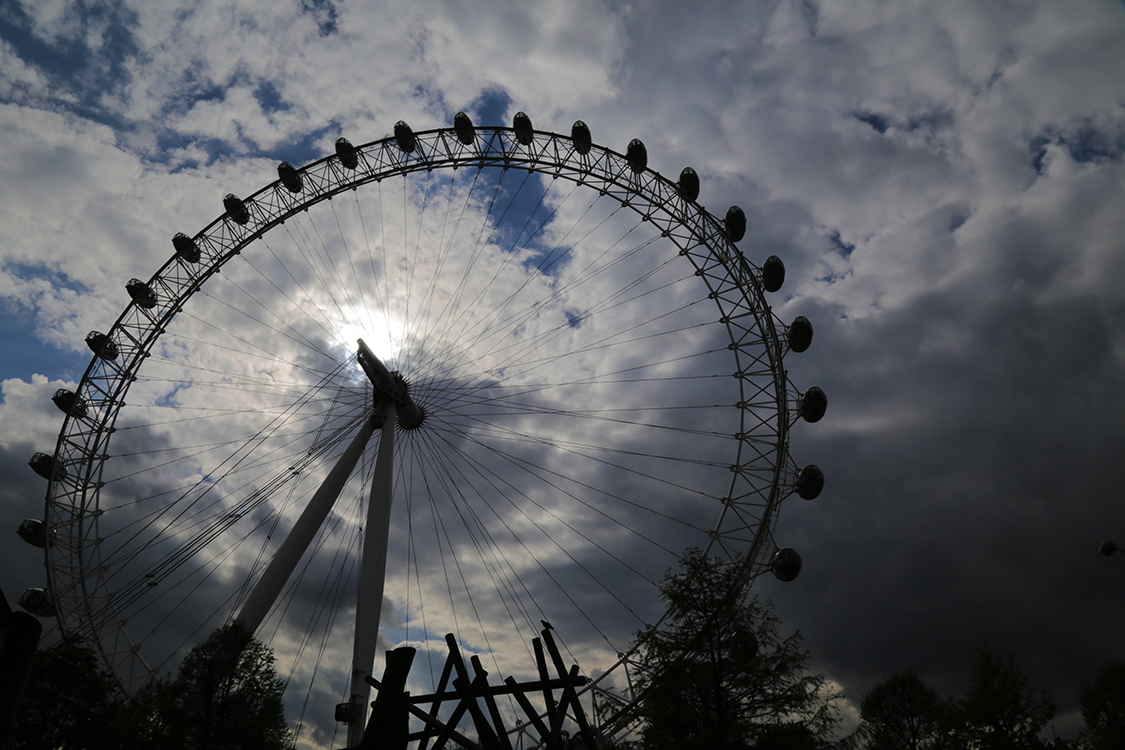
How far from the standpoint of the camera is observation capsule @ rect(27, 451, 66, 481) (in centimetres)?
3353

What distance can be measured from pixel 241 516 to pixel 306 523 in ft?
12.1

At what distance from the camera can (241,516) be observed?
2788 centimetres

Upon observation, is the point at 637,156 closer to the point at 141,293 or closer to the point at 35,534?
the point at 141,293

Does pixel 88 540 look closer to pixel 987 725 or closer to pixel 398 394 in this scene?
pixel 398 394

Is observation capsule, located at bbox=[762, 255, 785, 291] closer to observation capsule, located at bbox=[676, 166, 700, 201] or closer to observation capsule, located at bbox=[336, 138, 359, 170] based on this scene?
observation capsule, located at bbox=[676, 166, 700, 201]

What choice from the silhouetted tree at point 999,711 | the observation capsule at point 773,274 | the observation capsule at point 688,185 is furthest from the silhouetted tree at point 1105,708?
the observation capsule at point 688,185

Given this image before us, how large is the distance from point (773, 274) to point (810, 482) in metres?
10.3

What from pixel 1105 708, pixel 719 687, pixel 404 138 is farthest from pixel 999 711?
pixel 404 138

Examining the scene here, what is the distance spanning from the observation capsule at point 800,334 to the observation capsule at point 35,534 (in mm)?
39424

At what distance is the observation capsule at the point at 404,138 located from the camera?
3356 cm

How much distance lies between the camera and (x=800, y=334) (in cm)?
2912

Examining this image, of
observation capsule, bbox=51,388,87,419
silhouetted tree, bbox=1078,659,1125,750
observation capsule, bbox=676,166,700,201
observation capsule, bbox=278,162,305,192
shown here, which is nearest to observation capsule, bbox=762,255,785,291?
observation capsule, bbox=676,166,700,201

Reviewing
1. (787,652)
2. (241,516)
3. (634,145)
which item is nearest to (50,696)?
(241,516)

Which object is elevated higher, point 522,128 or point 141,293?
point 522,128
